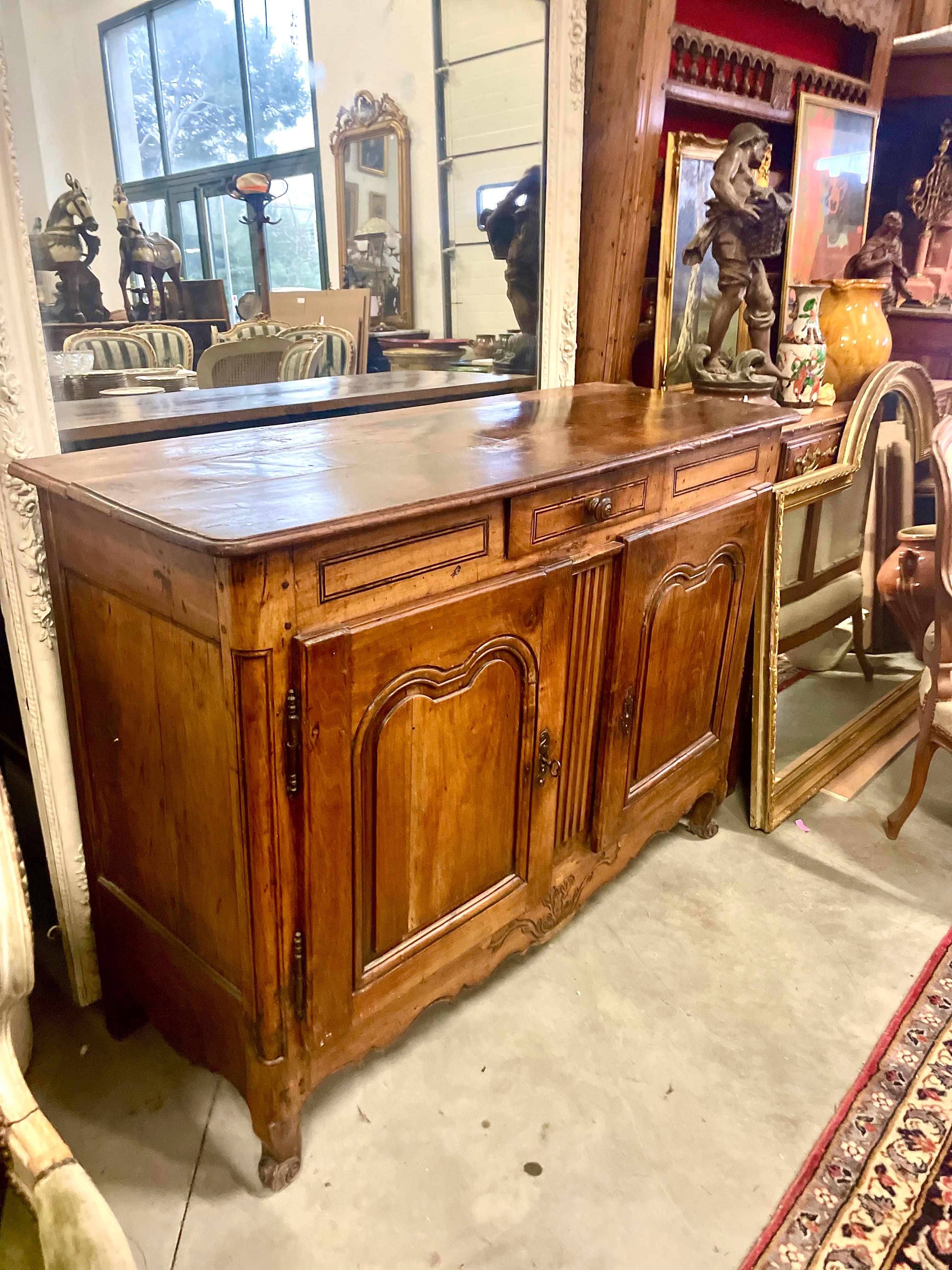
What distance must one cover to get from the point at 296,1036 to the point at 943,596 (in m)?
1.72

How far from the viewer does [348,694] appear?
115 cm

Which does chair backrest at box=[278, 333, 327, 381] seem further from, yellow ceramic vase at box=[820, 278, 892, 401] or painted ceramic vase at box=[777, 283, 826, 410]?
yellow ceramic vase at box=[820, 278, 892, 401]

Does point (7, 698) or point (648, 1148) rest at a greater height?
point (7, 698)

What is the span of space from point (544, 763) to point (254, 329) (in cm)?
105

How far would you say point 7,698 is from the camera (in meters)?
1.72

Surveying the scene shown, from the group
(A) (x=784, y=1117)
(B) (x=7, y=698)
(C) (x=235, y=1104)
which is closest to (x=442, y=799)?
(C) (x=235, y=1104)

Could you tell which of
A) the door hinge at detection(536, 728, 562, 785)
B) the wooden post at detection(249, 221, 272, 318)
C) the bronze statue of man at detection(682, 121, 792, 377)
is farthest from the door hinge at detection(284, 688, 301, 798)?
the bronze statue of man at detection(682, 121, 792, 377)

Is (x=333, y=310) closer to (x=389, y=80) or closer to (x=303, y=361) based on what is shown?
(x=303, y=361)

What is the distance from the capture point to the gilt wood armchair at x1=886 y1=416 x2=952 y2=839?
198 cm

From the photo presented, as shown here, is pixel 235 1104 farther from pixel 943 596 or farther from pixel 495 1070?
pixel 943 596

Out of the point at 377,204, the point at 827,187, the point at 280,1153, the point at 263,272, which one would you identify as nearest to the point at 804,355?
the point at 827,187

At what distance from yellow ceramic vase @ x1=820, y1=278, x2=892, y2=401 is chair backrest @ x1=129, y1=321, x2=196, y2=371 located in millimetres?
1779

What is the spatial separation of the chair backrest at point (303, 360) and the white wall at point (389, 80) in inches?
5.6

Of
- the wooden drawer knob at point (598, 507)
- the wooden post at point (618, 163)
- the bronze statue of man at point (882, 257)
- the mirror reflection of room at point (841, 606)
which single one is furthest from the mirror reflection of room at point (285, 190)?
the bronze statue of man at point (882, 257)
